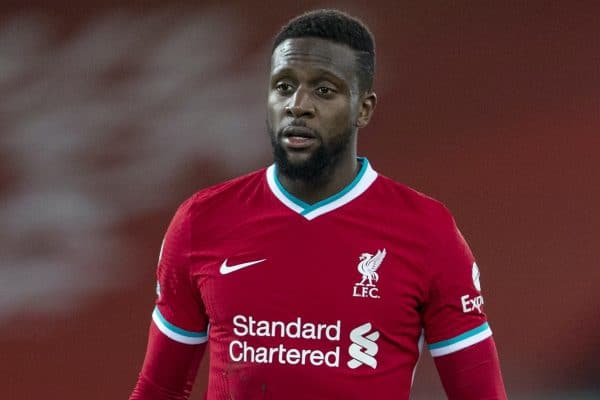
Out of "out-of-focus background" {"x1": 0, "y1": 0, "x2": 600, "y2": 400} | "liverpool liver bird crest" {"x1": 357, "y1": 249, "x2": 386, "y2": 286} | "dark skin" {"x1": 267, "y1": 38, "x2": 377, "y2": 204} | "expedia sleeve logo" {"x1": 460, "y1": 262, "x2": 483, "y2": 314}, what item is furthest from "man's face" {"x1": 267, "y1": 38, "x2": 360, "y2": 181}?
"out-of-focus background" {"x1": 0, "y1": 0, "x2": 600, "y2": 400}

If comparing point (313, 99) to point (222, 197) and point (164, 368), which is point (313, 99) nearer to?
point (222, 197)

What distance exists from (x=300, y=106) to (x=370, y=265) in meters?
0.23

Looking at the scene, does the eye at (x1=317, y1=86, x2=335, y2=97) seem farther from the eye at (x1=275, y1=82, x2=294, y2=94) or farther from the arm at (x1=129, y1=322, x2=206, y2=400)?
the arm at (x1=129, y1=322, x2=206, y2=400)

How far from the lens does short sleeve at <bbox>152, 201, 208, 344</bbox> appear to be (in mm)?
1632

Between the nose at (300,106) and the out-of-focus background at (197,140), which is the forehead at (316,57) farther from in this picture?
the out-of-focus background at (197,140)

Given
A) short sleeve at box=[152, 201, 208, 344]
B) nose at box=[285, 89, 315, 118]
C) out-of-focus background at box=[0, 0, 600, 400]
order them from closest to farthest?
nose at box=[285, 89, 315, 118] → short sleeve at box=[152, 201, 208, 344] → out-of-focus background at box=[0, 0, 600, 400]

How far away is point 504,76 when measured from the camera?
3.02 metres

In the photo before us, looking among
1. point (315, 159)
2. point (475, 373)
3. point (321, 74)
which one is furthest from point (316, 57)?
point (475, 373)

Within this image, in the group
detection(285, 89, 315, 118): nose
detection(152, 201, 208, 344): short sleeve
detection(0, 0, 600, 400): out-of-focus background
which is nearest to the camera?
detection(285, 89, 315, 118): nose

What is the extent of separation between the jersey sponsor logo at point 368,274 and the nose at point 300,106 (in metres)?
0.20

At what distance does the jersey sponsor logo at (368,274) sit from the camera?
1.55 metres

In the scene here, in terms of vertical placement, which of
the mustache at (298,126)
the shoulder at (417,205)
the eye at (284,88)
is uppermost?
the eye at (284,88)

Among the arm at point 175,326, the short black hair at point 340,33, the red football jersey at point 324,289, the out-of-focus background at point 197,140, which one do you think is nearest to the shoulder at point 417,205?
the red football jersey at point 324,289

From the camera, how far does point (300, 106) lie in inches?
59.9
